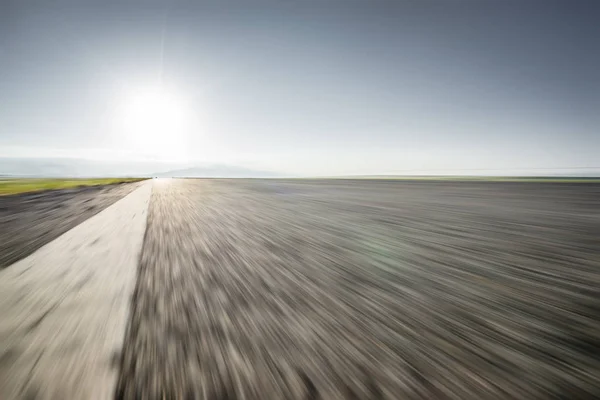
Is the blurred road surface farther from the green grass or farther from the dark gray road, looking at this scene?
the green grass

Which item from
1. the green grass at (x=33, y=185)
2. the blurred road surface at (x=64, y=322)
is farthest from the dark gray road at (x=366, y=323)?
the green grass at (x=33, y=185)

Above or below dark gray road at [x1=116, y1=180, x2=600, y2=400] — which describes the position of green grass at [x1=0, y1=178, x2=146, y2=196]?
below

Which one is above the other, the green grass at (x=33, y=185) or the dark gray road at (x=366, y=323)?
the dark gray road at (x=366, y=323)

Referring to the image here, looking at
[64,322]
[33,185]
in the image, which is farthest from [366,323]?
[33,185]

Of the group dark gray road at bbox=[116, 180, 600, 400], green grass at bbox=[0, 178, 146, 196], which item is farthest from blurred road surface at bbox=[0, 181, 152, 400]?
green grass at bbox=[0, 178, 146, 196]

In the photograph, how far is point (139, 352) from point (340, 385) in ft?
3.60

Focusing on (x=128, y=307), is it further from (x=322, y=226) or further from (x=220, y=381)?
(x=322, y=226)

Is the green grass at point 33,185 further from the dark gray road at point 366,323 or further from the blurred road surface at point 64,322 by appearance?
the dark gray road at point 366,323

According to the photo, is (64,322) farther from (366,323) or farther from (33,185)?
(33,185)

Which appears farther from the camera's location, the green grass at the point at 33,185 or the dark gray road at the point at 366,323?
the green grass at the point at 33,185

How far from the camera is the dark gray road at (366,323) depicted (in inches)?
50.4

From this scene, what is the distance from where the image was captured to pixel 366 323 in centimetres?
186

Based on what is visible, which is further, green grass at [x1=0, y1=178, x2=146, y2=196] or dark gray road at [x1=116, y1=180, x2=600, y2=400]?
green grass at [x1=0, y1=178, x2=146, y2=196]

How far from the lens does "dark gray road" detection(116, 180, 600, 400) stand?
128 cm
